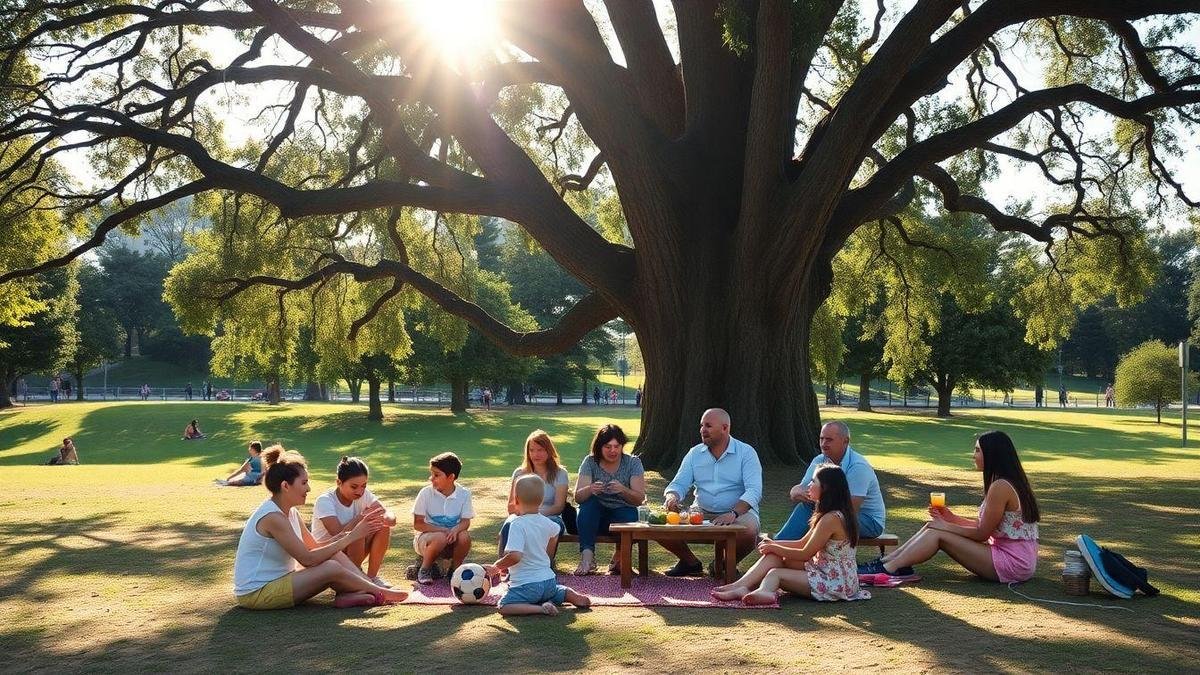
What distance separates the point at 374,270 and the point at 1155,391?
46.1 metres

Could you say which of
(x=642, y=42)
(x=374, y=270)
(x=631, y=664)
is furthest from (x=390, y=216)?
(x=631, y=664)

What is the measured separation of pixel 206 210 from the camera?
22.2 meters

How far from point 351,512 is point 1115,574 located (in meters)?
5.86

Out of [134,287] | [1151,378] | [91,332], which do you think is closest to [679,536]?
[1151,378]

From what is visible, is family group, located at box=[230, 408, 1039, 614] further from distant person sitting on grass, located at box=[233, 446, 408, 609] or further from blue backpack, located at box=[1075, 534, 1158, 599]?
blue backpack, located at box=[1075, 534, 1158, 599]

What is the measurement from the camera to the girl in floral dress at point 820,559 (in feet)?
24.9

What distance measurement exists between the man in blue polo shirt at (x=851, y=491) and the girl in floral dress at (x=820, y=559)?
2.28 ft

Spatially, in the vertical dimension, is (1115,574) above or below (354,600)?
above

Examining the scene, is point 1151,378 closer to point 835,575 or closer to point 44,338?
point 835,575

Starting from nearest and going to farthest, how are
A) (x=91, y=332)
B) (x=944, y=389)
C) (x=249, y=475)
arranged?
1. (x=249, y=475)
2. (x=944, y=389)
3. (x=91, y=332)

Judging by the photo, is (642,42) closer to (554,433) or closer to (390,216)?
(390,216)

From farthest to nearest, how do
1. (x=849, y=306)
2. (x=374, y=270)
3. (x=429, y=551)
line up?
(x=849, y=306), (x=374, y=270), (x=429, y=551)

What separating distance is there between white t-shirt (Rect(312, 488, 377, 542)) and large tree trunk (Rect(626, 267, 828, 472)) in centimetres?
844

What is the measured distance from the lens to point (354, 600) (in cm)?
766
